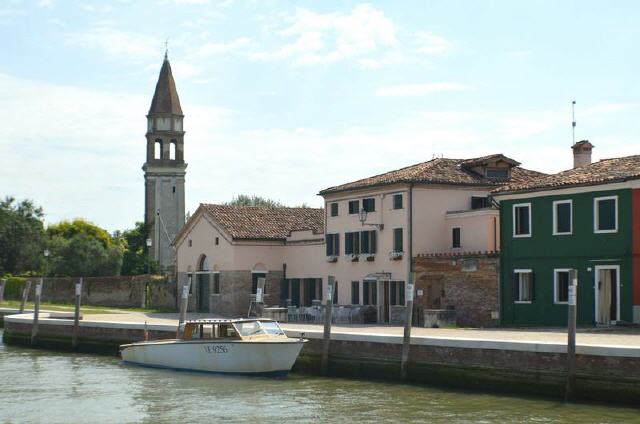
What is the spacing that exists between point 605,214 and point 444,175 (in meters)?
10.5

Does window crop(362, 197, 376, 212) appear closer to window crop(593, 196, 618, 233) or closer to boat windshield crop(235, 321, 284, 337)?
window crop(593, 196, 618, 233)

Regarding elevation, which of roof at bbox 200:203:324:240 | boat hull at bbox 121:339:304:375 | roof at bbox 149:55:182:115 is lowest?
boat hull at bbox 121:339:304:375

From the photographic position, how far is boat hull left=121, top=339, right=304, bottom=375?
1169 inches

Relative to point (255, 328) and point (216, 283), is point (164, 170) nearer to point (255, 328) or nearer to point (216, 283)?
point (216, 283)

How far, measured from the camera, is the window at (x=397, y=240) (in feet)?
140

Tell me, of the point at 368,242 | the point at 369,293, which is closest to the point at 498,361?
the point at 369,293

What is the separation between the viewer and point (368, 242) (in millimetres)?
44500

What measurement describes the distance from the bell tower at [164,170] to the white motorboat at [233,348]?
47650mm

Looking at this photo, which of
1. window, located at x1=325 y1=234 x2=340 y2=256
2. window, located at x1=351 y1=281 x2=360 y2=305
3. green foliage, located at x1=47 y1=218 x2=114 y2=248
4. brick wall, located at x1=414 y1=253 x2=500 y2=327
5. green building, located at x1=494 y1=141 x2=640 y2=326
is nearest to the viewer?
green building, located at x1=494 y1=141 x2=640 y2=326

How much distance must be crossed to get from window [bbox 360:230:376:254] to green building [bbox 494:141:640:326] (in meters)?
7.35

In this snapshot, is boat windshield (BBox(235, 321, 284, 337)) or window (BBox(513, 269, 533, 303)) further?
window (BBox(513, 269, 533, 303))

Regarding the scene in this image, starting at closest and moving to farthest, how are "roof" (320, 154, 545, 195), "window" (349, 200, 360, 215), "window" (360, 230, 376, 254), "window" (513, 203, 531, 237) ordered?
"window" (513, 203, 531, 237) → "roof" (320, 154, 545, 195) → "window" (360, 230, 376, 254) → "window" (349, 200, 360, 215)

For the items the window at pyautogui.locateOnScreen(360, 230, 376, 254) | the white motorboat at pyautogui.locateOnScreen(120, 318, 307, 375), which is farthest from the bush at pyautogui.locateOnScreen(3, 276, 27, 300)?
the white motorboat at pyautogui.locateOnScreen(120, 318, 307, 375)

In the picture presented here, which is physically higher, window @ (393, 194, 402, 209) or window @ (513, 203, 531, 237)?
window @ (393, 194, 402, 209)
